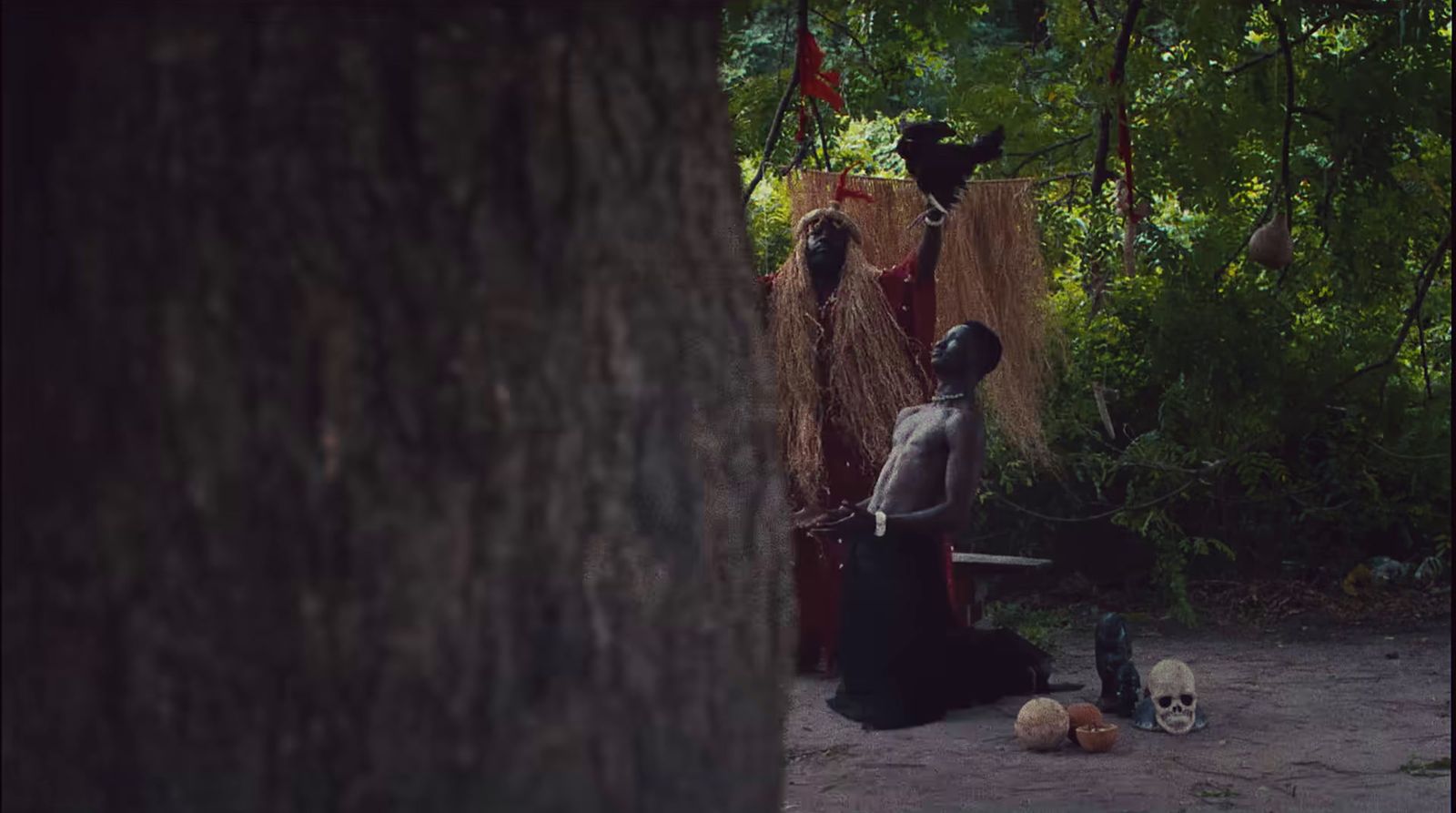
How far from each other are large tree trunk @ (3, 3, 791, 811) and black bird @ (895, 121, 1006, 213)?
15.8 ft

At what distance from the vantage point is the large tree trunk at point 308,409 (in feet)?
3.48

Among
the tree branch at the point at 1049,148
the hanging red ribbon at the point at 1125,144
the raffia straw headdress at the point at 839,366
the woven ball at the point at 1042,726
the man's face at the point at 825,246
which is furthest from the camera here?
the tree branch at the point at 1049,148

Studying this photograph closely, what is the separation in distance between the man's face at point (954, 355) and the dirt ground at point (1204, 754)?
128 cm

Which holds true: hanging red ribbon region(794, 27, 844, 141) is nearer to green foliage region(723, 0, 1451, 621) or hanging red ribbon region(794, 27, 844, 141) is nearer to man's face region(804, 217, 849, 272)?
green foliage region(723, 0, 1451, 621)

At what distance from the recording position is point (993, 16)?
541 inches

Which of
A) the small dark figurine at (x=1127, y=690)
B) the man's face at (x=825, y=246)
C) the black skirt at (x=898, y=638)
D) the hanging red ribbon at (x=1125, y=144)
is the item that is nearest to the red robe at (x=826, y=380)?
the man's face at (x=825, y=246)

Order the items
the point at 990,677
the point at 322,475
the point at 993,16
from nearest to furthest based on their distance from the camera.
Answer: the point at 322,475 < the point at 990,677 < the point at 993,16

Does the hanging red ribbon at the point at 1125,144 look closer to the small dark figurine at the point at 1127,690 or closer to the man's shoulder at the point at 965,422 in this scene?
the man's shoulder at the point at 965,422

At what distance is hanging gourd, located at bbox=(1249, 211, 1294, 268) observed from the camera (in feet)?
17.6

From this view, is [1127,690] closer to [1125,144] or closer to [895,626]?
[895,626]

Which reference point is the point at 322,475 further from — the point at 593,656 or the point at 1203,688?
the point at 1203,688

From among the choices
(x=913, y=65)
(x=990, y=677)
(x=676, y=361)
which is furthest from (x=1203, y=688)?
(x=676, y=361)

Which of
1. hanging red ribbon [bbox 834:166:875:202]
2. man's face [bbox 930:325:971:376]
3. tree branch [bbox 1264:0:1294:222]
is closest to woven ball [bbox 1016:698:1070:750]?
man's face [bbox 930:325:971:376]

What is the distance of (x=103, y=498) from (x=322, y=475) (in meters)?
0.15
